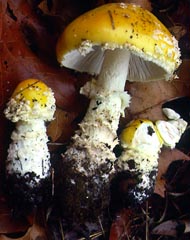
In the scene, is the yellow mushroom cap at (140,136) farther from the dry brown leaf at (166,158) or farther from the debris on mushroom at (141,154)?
the dry brown leaf at (166,158)

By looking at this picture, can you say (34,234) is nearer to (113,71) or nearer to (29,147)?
(29,147)

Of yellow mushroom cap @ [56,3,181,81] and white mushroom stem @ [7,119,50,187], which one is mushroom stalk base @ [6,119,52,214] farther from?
yellow mushroom cap @ [56,3,181,81]

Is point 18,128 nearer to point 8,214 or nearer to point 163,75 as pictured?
point 8,214

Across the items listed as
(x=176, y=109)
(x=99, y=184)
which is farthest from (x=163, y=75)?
(x=99, y=184)

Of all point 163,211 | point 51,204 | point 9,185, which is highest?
point 9,185

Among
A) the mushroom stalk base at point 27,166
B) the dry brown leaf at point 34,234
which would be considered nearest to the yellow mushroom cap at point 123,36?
the mushroom stalk base at point 27,166
